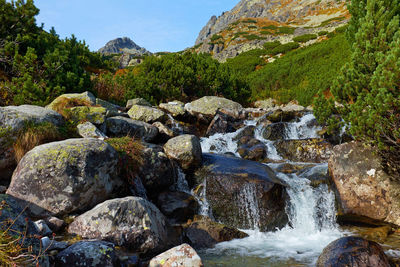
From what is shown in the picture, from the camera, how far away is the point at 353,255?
467cm

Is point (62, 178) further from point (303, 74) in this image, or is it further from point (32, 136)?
point (303, 74)

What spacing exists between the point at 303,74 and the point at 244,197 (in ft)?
70.9

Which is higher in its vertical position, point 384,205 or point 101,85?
point 101,85

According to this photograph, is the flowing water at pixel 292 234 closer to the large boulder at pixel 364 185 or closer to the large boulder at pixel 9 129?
the large boulder at pixel 364 185

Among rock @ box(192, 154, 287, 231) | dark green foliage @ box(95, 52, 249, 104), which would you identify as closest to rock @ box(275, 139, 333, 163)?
rock @ box(192, 154, 287, 231)

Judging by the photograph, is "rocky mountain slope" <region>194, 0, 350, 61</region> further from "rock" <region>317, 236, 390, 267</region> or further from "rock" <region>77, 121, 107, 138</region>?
"rock" <region>317, 236, 390, 267</region>

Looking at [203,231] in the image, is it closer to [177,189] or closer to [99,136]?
[177,189]

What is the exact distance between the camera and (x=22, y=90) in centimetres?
980

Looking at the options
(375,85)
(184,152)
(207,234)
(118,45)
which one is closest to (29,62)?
(184,152)

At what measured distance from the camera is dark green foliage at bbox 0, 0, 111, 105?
9969 millimetres

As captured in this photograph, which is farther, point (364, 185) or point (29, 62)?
point (29, 62)

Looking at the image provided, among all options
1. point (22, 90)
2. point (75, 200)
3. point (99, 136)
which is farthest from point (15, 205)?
point (22, 90)

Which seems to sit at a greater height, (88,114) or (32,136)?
(88,114)

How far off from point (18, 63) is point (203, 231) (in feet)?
32.4
